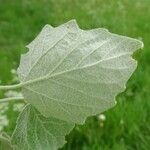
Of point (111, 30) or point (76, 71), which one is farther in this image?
point (111, 30)

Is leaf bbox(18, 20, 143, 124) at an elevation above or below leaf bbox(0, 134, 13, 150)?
above

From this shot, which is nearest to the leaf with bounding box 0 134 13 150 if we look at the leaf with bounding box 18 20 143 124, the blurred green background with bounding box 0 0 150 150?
the leaf with bounding box 18 20 143 124

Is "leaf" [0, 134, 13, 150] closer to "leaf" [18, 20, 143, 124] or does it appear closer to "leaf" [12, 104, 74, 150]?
"leaf" [12, 104, 74, 150]

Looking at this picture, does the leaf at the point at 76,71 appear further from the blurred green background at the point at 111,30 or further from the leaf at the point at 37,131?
the blurred green background at the point at 111,30

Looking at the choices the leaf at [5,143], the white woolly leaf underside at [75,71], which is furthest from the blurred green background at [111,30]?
the white woolly leaf underside at [75,71]

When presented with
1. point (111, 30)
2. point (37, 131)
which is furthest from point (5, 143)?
point (111, 30)

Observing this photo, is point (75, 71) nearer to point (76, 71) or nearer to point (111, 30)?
point (76, 71)

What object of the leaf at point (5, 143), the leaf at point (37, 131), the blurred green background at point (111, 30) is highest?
the leaf at point (37, 131)
